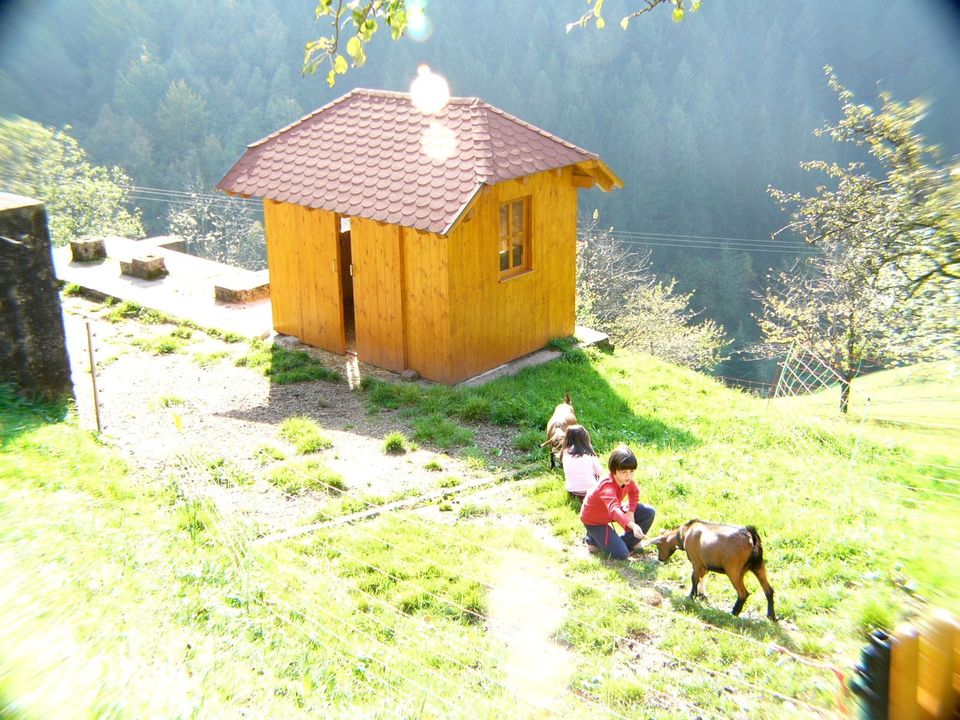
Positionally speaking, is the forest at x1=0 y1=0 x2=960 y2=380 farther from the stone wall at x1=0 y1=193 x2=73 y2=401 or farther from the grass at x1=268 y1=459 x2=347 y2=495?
A: the stone wall at x1=0 y1=193 x2=73 y2=401

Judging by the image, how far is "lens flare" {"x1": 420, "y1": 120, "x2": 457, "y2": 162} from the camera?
1160cm

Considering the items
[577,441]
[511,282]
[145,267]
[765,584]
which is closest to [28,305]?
[577,441]

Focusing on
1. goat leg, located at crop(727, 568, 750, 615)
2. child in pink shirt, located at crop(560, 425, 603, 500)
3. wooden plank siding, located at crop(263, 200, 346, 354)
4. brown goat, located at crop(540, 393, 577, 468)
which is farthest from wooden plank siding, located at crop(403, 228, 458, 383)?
goat leg, located at crop(727, 568, 750, 615)

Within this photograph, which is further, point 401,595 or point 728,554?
point 401,595

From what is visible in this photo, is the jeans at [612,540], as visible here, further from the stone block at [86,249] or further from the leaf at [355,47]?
the stone block at [86,249]

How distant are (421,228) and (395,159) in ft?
5.64

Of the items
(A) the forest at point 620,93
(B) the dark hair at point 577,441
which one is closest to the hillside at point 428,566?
(B) the dark hair at point 577,441

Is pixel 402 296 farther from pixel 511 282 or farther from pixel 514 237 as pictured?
pixel 514 237

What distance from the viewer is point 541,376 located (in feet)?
39.8

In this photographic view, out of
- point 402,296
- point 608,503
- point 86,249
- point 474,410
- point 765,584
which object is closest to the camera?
point 765,584

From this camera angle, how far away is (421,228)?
35.1 ft

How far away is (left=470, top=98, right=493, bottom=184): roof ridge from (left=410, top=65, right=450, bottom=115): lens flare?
1.94ft

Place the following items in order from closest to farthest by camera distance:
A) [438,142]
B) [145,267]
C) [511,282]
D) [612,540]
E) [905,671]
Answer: [905,671]
[612,540]
[438,142]
[511,282]
[145,267]

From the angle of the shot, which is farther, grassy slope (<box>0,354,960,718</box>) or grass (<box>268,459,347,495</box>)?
grass (<box>268,459,347,495</box>)
